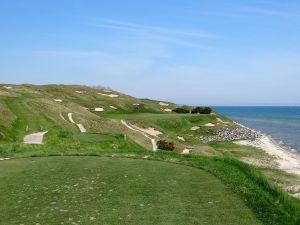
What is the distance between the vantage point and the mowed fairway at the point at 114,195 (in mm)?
13711

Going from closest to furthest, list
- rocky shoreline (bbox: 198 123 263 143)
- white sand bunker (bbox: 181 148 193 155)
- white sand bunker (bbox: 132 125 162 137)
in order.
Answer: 1. white sand bunker (bbox: 181 148 193 155)
2. white sand bunker (bbox: 132 125 162 137)
3. rocky shoreline (bbox: 198 123 263 143)

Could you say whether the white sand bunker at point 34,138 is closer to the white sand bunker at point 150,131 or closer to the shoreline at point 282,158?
the white sand bunker at point 150,131

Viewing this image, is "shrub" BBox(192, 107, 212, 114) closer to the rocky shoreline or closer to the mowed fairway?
the rocky shoreline

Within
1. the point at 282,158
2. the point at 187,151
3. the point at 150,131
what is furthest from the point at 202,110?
the point at 187,151

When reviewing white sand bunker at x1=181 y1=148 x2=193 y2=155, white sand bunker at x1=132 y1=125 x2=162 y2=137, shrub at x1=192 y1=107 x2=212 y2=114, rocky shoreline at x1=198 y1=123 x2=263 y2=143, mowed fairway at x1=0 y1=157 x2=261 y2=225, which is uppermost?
mowed fairway at x1=0 y1=157 x2=261 y2=225

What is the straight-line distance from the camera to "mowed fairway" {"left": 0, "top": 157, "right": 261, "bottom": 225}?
13711mm

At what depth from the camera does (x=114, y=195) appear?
53.7 feet

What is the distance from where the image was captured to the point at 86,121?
5603 cm

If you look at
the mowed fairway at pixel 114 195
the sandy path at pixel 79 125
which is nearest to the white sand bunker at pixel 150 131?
the sandy path at pixel 79 125

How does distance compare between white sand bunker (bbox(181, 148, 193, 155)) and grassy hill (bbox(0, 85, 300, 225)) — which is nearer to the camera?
grassy hill (bbox(0, 85, 300, 225))

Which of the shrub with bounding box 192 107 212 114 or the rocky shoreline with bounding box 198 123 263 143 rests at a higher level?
the shrub with bounding box 192 107 212 114

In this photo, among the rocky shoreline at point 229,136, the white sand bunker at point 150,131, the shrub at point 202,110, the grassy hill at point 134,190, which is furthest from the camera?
the shrub at point 202,110

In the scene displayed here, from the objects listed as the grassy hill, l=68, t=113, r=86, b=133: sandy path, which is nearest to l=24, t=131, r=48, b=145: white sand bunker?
the grassy hill

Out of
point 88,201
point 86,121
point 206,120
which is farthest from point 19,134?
point 206,120
